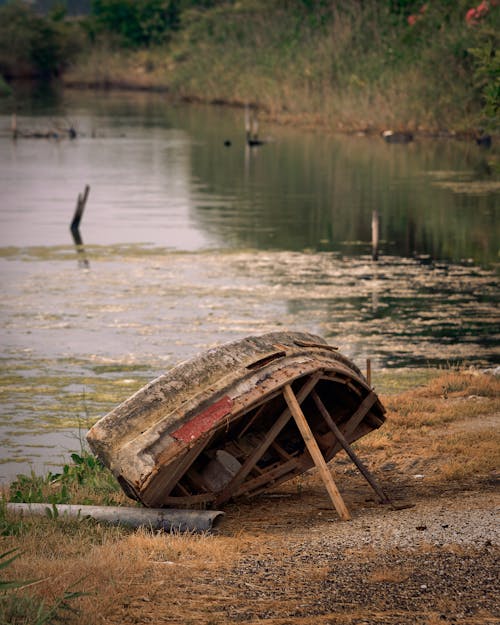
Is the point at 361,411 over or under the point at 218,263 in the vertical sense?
over

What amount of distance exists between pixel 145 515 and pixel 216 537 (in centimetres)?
72

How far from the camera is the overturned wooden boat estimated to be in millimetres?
10102

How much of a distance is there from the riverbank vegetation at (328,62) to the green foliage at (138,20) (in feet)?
1.59

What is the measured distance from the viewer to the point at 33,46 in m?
111

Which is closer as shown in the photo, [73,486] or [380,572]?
[380,572]

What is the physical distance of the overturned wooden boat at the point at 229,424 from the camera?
10102mm

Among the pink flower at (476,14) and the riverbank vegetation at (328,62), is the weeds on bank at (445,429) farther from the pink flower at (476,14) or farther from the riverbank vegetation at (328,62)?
the pink flower at (476,14)

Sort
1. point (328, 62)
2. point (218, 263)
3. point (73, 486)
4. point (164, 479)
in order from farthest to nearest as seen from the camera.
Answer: point (328, 62) < point (218, 263) < point (73, 486) < point (164, 479)

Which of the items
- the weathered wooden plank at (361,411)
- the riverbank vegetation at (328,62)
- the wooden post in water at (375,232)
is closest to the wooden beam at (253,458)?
Answer: the weathered wooden plank at (361,411)

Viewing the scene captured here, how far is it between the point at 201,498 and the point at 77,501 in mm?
1045

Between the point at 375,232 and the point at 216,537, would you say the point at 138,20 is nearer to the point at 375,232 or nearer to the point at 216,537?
the point at 375,232

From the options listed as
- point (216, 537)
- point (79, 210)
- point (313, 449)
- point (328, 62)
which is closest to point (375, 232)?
point (79, 210)

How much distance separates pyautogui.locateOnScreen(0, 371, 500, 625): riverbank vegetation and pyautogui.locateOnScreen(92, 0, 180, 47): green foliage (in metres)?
96.2

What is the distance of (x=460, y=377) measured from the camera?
16.5 meters
